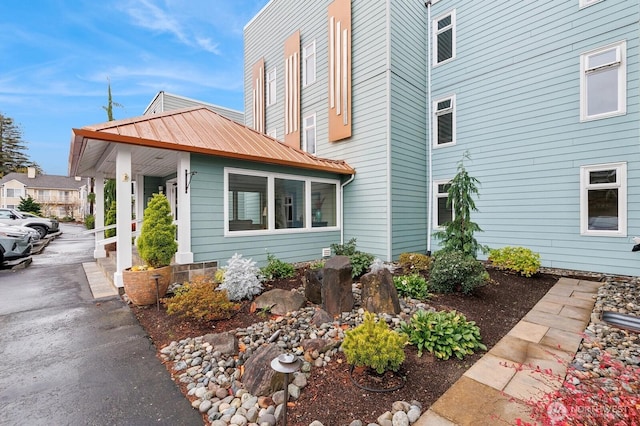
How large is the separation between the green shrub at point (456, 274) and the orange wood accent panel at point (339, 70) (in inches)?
181

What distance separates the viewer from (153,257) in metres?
4.56

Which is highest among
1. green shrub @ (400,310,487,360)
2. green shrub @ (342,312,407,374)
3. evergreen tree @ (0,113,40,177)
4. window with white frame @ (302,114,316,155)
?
evergreen tree @ (0,113,40,177)

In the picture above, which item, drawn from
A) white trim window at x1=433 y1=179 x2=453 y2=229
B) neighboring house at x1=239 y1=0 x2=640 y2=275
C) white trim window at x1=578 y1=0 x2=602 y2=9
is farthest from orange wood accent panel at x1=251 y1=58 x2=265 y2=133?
white trim window at x1=578 y1=0 x2=602 y2=9

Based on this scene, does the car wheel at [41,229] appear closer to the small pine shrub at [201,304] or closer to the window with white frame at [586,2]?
the small pine shrub at [201,304]

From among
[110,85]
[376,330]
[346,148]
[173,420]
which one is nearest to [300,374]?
[376,330]

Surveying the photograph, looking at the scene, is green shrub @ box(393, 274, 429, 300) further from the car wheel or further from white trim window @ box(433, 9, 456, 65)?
the car wheel

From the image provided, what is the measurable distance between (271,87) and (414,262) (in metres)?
8.77

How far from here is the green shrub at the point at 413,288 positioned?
4585mm

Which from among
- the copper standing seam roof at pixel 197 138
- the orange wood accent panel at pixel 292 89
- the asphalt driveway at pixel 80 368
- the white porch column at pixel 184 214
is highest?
the orange wood accent panel at pixel 292 89

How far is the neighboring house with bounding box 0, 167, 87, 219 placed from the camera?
30.5 metres

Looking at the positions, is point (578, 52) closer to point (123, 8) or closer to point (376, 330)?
point (376, 330)

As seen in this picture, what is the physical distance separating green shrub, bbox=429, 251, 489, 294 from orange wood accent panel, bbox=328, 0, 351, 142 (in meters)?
4.59

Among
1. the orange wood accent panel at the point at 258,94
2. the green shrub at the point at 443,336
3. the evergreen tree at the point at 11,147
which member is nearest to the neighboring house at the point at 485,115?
the orange wood accent panel at the point at 258,94

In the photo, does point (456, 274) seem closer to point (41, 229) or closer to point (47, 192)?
point (41, 229)
